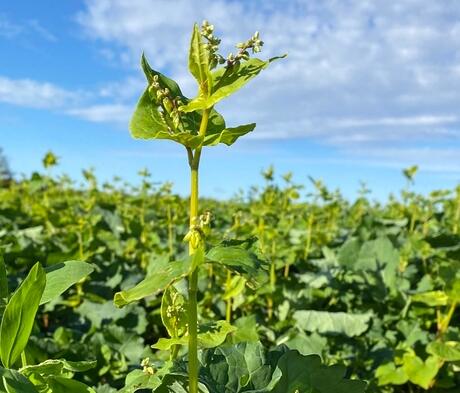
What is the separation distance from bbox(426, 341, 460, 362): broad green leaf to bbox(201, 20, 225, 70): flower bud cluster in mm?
1889

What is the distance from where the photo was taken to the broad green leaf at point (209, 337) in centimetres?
121

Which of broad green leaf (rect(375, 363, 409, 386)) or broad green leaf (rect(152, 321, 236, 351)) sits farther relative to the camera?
broad green leaf (rect(375, 363, 409, 386))

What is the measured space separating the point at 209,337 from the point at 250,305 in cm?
215

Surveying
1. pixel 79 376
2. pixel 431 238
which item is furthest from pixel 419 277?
pixel 79 376

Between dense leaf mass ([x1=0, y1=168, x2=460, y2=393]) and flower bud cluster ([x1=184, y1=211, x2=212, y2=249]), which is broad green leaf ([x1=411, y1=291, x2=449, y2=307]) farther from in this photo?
flower bud cluster ([x1=184, y1=211, x2=212, y2=249])

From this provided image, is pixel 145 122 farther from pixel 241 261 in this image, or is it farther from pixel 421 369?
pixel 421 369

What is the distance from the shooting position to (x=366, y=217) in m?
4.98

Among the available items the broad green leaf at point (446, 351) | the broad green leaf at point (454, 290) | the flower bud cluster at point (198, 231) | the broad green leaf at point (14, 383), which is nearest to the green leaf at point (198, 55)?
the flower bud cluster at point (198, 231)

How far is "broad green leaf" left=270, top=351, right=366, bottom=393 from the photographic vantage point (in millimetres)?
1305

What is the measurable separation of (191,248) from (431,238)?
295 centimetres

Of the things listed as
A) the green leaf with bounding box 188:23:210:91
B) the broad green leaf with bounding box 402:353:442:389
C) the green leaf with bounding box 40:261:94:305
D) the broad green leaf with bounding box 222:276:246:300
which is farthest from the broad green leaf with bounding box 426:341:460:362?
the green leaf with bounding box 188:23:210:91

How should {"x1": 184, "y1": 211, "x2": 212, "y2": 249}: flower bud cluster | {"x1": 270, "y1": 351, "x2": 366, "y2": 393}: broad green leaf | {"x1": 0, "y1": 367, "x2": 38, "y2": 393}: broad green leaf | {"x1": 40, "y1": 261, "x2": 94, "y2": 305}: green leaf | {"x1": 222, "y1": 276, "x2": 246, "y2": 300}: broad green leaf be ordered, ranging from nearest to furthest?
{"x1": 0, "y1": 367, "x2": 38, "y2": 393}: broad green leaf
{"x1": 184, "y1": 211, "x2": 212, "y2": 249}: flower bud cluster
{"x1": 40, "y1": 261, "x2": 94, "y2": 305}: green leaf
{"x1": 270, "y1": 351, "x2": 366, "y2": 393}: broad green leaf
{"x1": 222, "y1": 276, "x2": 246, "y2": 300}: broad green leaf

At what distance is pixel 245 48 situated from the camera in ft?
3.47

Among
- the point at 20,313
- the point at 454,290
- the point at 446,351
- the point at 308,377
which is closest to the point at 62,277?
the point at 20,313
